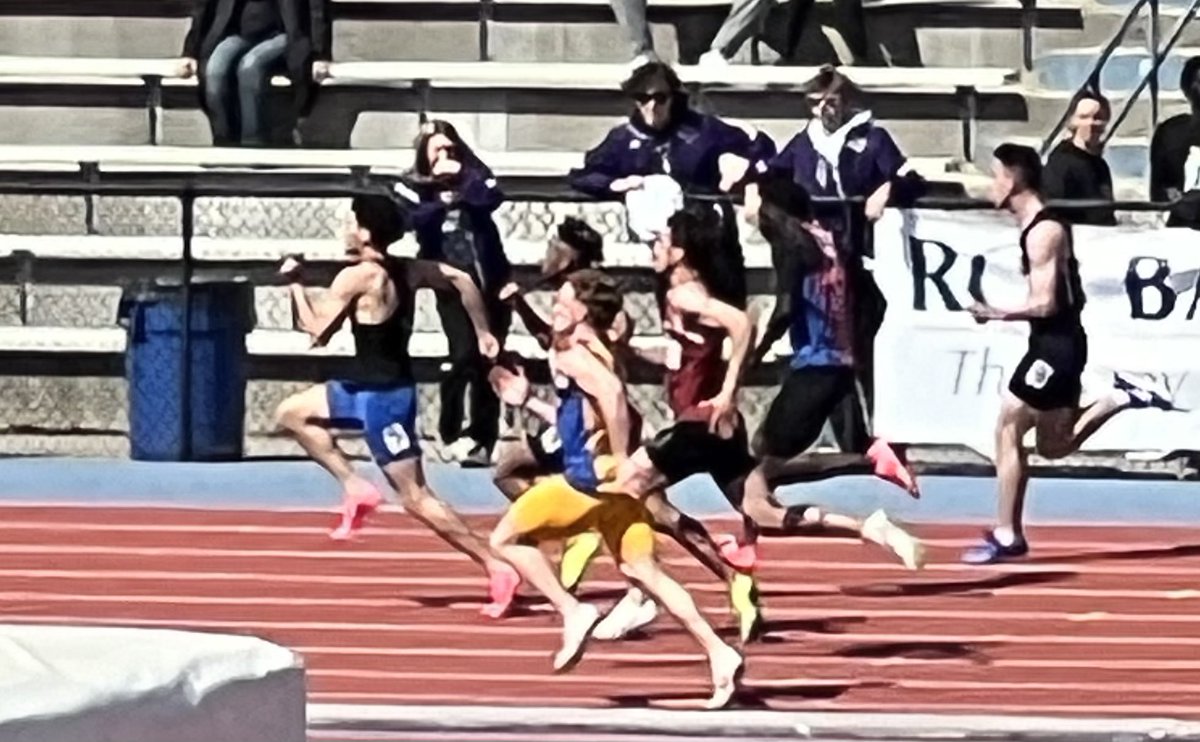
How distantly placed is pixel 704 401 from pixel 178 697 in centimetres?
571

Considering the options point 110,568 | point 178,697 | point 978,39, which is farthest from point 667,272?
point 178,697

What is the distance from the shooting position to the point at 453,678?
867 centimetres

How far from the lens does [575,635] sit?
28.1ft

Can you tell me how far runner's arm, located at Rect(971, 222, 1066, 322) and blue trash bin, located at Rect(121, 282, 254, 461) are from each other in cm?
339

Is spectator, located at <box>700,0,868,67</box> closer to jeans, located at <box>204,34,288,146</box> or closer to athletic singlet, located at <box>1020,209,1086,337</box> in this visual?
jeans, located at <box>204,34,288,146</box>

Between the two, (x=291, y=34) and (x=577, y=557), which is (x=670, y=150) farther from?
(x=291, y=34)

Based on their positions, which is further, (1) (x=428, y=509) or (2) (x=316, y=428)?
(2) (x=316, y=428)

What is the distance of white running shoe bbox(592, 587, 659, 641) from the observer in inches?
353

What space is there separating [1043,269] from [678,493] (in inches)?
63.4

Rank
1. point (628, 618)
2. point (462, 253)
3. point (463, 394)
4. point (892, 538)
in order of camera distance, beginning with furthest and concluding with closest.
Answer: point (463, 394) → point (462, 253) → point (892, 538) → point (628, 618)

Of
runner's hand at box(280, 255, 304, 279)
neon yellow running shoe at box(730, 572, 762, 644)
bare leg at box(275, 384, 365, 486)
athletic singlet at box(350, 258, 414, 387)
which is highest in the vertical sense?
runner's hand at box(280, 255, 304, 279)

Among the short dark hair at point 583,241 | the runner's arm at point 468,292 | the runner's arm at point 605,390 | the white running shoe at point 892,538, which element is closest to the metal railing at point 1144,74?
the runner's arm at point 468,292

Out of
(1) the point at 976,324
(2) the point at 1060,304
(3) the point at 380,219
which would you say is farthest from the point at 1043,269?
(3) the point at 380,219

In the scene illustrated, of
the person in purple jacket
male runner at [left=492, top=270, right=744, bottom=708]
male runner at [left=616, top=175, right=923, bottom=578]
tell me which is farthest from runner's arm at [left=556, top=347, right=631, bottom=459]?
the person in purple jacket
